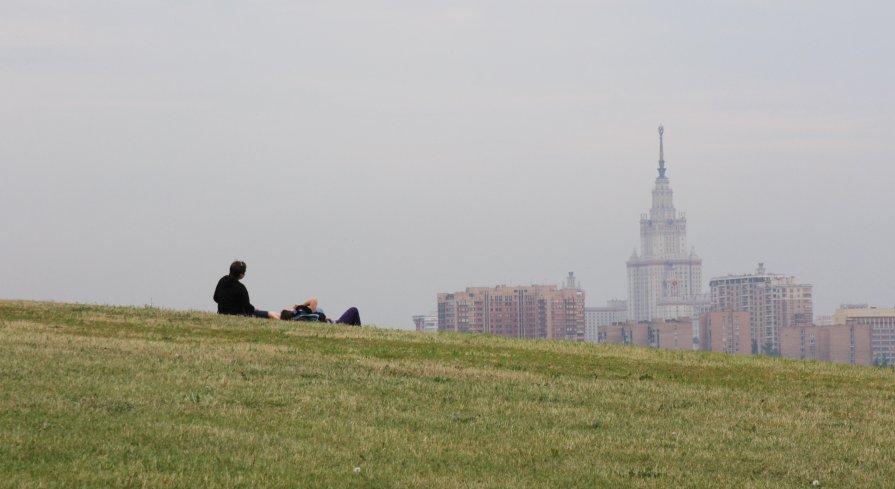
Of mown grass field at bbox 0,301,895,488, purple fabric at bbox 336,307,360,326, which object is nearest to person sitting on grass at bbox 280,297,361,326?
purple fabric at bbox 336,307,360,326

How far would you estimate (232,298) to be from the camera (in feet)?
112

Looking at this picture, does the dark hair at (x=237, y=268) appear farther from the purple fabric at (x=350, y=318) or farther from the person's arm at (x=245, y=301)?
the purple fabric at (x=350, y=318)

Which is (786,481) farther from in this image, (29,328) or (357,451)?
(29,328)

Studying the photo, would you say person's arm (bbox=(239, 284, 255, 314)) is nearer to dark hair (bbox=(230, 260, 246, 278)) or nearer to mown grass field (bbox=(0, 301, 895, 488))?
dark hair (bbox=(230, 260, 246, 278))

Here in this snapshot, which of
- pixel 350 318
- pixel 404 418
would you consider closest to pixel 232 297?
pixel 350 318

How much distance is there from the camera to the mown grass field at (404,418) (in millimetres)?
14125

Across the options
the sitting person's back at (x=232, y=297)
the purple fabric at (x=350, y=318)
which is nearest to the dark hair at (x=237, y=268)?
the sitting person's back at (x=232, y=297)

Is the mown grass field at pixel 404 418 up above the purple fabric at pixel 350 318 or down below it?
below

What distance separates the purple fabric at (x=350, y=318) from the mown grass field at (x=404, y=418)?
770 centimetres

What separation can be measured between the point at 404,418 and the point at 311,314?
717 inches

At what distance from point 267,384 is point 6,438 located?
577 cm

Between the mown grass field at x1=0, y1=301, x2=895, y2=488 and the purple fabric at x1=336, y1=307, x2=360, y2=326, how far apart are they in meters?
7.70

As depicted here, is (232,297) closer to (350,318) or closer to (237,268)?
(237,268)

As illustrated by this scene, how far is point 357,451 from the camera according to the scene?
15.1 meters
